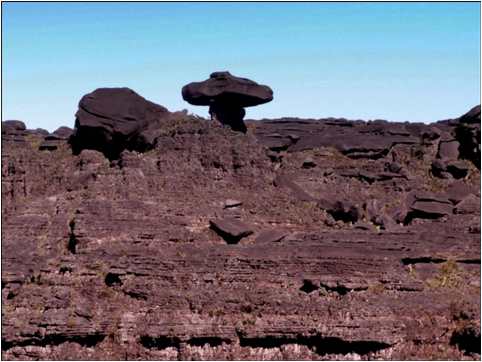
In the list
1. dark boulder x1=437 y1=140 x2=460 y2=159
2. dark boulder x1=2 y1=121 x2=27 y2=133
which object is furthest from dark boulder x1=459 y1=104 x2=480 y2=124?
dark boulder x1=2 y1=121 x2=27 y2=133

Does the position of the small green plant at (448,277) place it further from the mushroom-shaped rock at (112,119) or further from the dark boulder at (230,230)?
the mushroom-shaped rock at (112,119)

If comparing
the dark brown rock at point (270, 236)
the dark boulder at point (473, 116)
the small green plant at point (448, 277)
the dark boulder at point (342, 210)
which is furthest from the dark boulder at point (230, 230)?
the dark boulder at point (473, 116)

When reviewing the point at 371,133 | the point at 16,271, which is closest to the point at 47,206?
the point at 16,271

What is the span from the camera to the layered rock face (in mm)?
53406

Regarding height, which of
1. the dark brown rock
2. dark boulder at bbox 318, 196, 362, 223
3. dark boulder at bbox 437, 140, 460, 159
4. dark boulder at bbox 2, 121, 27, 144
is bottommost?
the dark brown rock

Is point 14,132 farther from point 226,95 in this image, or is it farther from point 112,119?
point 226,95

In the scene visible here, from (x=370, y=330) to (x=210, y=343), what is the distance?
15.6 ft

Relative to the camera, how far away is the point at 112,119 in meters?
69.8

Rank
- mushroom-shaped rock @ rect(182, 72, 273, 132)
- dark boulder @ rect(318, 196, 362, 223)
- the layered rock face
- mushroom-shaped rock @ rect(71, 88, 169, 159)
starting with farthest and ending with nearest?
mushroom-shaped rock @ rect(182, 72, 273, 132), mushroom-shaped rock @ rect(71, 88, 169, 159), dark boulder @ rect(318, 196, 362, 223), the layered rock face

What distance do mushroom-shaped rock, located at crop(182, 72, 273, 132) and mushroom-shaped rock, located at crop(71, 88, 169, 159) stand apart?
2.09 meters

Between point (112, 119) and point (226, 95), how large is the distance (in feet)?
16.2

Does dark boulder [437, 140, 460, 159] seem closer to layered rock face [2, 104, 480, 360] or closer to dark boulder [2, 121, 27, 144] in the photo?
layered rock face [2, 104, 480, 360]

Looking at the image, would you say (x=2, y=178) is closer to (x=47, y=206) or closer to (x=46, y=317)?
(x=47, y=206)

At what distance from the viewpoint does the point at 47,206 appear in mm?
61750
